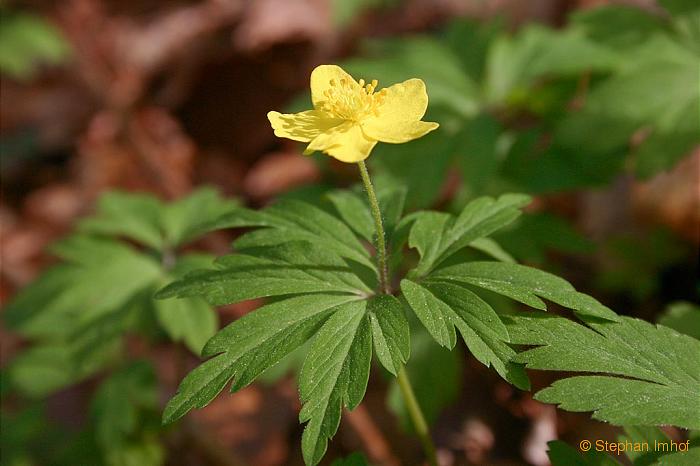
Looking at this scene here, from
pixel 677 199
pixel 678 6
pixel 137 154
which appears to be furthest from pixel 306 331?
pixel 137 154

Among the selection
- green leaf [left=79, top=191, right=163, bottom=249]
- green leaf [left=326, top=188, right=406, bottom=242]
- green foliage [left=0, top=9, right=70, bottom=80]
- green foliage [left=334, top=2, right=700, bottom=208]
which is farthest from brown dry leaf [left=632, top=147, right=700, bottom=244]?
green foliage [left=0, top=9, right=70, bottom=80]

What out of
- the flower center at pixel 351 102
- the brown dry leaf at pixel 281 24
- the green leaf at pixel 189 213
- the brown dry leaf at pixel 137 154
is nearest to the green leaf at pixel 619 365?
the flower center at pixel 351 102

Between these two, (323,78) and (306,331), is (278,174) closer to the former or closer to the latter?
(323,78)

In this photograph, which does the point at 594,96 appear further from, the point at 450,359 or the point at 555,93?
the point at 450,359

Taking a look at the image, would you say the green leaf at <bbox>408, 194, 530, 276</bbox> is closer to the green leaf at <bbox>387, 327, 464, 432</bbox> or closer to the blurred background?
the blurred background

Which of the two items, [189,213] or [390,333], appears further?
[189,213]

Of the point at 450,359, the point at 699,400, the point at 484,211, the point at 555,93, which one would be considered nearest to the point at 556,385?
the point at 699,400
